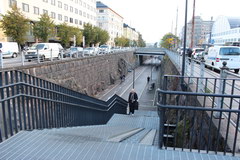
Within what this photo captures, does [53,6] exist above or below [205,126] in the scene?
above

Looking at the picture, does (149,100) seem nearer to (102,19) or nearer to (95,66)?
(95,66)

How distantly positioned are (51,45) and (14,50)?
7.02 m

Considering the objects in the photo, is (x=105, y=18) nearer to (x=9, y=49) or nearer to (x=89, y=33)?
(x=89, y=33)

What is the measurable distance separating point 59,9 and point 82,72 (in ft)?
118

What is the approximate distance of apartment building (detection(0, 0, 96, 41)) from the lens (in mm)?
37862

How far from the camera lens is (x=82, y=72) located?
20.8 m

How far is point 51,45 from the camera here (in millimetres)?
19516

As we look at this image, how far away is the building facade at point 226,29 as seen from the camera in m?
66.0

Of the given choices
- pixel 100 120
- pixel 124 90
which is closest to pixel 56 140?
pixel 100 120

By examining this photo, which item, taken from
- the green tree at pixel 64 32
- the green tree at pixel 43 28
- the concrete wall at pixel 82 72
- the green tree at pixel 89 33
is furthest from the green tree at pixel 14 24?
the green tree at pixel 89 33

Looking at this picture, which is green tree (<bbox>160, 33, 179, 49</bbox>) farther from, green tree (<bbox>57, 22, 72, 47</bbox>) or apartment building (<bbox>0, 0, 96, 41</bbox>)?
apartment building (<bbox>0, 0, 96, 41</bbox>)

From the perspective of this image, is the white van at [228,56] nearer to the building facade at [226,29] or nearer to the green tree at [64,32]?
the green tree at [64,32]

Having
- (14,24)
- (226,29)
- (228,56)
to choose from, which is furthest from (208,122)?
(226,29)

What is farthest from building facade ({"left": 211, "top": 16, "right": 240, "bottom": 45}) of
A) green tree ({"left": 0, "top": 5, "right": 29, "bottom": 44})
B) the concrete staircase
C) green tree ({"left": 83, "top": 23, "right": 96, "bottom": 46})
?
the concrete staircase
